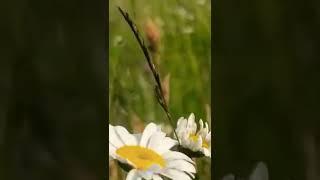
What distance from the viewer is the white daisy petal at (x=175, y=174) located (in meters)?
1.14

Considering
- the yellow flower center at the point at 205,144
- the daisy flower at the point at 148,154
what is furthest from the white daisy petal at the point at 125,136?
the yellow flower center at the point at 205,144

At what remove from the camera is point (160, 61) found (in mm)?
1146

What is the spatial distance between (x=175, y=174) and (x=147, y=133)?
84 millimetres

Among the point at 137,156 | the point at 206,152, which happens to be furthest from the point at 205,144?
the point at 137,156

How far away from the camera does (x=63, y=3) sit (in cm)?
114

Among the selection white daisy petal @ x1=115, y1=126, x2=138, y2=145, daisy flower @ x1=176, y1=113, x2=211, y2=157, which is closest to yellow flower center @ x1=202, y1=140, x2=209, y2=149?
daisy flower @ x1=176, y1=113, x2=211, y2=157

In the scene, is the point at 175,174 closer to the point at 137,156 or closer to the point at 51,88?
the point at 137,156
